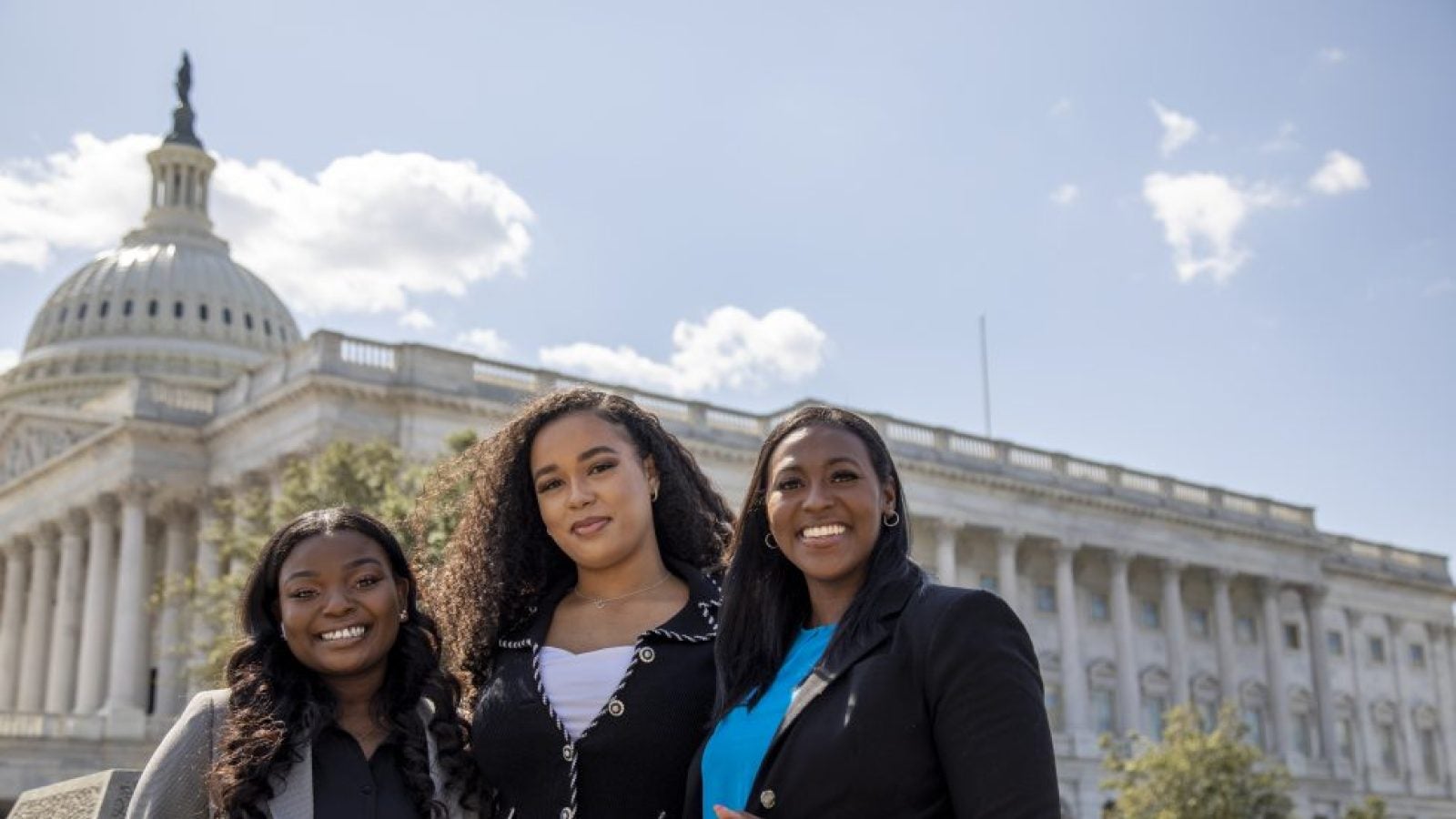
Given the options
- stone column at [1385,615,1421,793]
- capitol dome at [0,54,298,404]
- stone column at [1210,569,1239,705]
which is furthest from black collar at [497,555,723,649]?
stone column at [1385,615,1421,793]

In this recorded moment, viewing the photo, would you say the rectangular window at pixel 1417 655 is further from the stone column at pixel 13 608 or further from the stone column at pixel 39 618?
the stone column at pixel 13 608

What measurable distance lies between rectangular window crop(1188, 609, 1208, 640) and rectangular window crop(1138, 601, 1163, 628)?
7.38 feet

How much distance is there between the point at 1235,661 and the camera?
76625mm

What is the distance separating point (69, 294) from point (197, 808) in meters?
101

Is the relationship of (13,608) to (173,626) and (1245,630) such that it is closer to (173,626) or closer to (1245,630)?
(173,626)

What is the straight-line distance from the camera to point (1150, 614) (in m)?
74.8

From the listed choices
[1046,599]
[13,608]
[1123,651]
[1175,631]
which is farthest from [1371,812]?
[13,608]

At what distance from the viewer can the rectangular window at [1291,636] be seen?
81.1 metres

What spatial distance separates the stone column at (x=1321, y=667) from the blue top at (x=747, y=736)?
261 ft

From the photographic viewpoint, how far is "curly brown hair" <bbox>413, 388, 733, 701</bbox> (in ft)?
22.0

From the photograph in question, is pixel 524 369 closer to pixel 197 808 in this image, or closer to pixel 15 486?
pixel 15 486

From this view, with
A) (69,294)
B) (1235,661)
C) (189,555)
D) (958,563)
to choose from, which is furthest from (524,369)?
(69,294)

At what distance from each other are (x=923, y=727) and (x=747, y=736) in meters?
0.65

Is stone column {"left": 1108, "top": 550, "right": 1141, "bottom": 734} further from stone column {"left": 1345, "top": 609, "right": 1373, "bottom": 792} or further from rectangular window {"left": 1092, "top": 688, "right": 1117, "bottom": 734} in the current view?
stone column {"left": 1345, "top": 609, "right": 1373, "bottom": 792}
